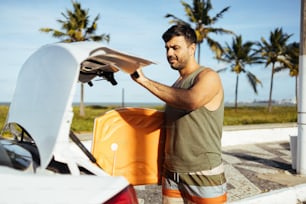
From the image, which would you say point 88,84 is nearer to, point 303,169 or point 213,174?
point 213,174

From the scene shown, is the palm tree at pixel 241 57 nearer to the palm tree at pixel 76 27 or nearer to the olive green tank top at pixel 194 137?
the palm tree at pixel 76 27

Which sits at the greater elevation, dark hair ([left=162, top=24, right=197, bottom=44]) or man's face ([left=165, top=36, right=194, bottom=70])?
dark hair ([left=162, top=24, right=197, bottom=44])

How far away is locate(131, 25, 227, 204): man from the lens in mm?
2369

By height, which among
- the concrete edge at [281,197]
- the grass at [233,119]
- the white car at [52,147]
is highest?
the white car at [52,147]

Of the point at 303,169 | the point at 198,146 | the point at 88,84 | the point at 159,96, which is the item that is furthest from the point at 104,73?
the point at 303,169

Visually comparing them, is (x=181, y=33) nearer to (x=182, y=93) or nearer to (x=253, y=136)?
(x=182, y=93)

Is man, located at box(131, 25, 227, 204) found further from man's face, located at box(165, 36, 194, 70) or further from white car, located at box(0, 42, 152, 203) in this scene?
white car, located at box(0, 42, 152, 203)

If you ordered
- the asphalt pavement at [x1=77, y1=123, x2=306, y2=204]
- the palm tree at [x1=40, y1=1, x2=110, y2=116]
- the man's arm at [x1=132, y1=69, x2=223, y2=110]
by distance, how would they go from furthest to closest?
the palm tree at [x1=40, y1=1, x2=110, y2=116] → the asphalt pavement at [x1=77, y1=123, x2=306, y2=204] → the man's arm at [x1=132, y1=69, x2=223, y2=110]

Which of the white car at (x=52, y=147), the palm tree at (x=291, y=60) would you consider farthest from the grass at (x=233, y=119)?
A: the palm tree at (x=291, y=60)

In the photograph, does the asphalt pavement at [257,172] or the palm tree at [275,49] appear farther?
the palm tree at [275,49]

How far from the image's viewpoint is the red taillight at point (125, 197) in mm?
1486

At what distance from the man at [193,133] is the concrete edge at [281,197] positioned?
2.33 metres

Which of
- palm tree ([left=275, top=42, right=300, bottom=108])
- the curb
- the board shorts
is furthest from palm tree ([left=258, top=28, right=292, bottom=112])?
the board shorts

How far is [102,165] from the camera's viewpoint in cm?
A: 234
